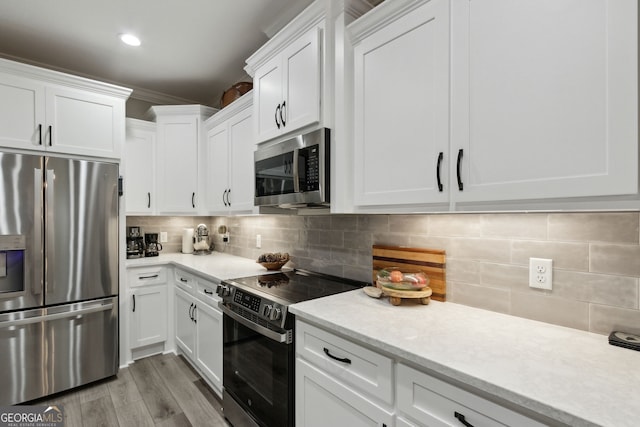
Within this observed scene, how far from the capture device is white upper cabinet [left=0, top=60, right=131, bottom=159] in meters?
2.13

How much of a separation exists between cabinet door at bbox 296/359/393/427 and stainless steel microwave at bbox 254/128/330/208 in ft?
2.70

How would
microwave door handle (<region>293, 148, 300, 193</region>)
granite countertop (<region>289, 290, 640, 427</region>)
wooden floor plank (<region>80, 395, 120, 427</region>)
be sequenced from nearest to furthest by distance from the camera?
1. granite countertop (<region>289, 290, 640, 427</region>)
2. microwave door handle (<region>293, 148, 300, 193</region>)
3. wooden floor plank (<region>80, 395, 120, 427</region>)

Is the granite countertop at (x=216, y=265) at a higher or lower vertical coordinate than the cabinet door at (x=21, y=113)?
lower

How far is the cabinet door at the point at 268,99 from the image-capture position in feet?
6.29

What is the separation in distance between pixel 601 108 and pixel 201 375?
9.26 ft

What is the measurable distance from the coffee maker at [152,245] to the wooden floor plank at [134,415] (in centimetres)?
145

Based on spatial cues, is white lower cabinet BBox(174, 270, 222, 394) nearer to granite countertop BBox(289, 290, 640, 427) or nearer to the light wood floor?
the light wood floor

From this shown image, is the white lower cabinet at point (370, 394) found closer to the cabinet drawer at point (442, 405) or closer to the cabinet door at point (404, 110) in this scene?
the cabinet drawer at point (442, 405)

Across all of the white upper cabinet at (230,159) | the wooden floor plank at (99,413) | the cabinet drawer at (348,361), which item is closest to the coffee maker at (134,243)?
the white upper cabinet at (230,159)

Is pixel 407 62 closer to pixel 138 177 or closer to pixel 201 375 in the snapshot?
pixel 201 375

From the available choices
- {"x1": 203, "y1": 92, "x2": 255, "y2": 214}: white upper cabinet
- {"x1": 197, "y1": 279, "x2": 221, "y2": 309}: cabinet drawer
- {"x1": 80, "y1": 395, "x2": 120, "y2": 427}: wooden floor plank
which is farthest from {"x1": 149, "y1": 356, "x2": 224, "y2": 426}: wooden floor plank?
{"x1": 203, "y1": 92, "x2": 255, "y2": 214}: white upper cabinet

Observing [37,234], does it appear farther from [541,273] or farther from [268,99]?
[541,273]

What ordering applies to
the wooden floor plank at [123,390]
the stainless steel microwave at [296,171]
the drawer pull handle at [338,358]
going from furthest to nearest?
the wooden floor plank at [123,390] → the stainless steel microwave at [296,171] → the drawer pull handle at [338,358]

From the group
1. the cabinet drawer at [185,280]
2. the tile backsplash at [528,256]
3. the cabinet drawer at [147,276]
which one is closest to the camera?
the tile backsplash at [528,256]
